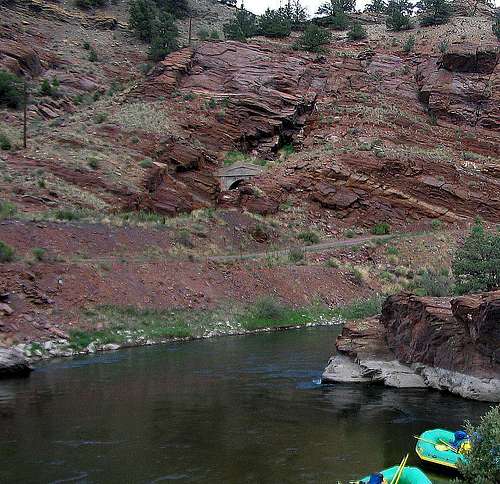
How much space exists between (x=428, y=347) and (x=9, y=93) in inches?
1861

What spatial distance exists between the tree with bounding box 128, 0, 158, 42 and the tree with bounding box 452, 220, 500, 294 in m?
62.5

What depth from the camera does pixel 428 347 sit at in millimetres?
19000

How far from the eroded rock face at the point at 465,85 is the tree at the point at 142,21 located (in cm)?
3639

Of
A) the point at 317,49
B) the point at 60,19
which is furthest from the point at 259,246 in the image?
the point at 60,19

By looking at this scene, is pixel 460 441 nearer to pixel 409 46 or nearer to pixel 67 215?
pixel 67 215

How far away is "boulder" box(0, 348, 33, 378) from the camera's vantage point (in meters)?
20.1

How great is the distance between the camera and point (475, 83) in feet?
207

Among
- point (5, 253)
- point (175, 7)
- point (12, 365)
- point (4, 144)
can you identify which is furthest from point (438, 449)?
point (175, 7)

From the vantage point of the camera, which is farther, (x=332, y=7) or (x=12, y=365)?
(x=332, y=7)

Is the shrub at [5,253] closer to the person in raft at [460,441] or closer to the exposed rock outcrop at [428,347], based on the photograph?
the exposed rock outcrop at [428,347]

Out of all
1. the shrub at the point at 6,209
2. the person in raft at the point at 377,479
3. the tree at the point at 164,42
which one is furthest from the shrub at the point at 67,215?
the tree at the point at 164,42

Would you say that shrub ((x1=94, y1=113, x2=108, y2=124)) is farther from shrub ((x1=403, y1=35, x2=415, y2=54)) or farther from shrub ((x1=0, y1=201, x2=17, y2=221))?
shrub ((x1=403, y1=35, x2=415, y2=54))

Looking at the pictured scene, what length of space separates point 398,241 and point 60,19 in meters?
57.4

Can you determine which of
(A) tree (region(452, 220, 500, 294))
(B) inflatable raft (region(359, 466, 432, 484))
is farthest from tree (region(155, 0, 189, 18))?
(B) inflatable raft (region(359, 466, 432, 484))
